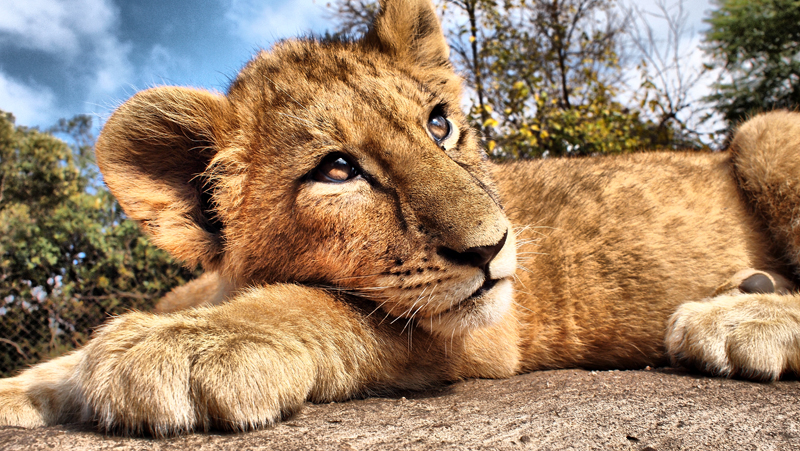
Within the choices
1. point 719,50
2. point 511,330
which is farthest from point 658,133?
point 511,330

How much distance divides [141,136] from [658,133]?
31.5 feet

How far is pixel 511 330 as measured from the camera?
126 inches

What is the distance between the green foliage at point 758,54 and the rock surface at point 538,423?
13726 mm

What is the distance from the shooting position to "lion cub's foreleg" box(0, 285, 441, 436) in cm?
186

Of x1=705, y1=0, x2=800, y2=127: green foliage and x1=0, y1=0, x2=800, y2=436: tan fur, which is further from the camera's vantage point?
x1=705, y1=0, x2=800, y2=127: green foliage

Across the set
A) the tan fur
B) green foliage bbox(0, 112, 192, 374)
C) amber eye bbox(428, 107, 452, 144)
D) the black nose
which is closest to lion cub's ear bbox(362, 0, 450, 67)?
the tan fur

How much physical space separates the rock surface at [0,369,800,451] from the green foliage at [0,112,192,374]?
20.5 feet

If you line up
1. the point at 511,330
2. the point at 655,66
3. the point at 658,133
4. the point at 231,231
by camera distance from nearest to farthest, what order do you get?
the point at 231,231 → the point at 511,330 → the point at 658,133 → the point at 655,66

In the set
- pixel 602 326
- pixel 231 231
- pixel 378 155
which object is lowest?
pixel 602 326

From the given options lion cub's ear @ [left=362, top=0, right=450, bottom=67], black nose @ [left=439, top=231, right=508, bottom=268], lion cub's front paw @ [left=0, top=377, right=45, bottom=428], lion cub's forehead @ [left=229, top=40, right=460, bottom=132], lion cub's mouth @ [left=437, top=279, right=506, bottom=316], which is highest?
lion cub's ear @ [left=362, top=0, right=450, bottom=67]

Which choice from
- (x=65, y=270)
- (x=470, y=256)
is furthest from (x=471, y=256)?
(x=65, y=270)

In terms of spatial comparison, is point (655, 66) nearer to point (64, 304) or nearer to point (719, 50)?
point (719, 50)

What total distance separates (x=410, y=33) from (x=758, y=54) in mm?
15227

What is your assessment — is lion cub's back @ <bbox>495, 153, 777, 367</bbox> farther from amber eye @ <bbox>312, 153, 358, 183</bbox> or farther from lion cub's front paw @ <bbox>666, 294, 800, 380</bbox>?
amber eye @ <bbox>312, 153, 358, 183</bbox>
